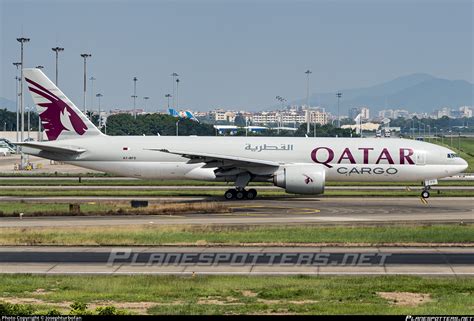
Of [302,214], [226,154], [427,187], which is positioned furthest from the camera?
[226,154]

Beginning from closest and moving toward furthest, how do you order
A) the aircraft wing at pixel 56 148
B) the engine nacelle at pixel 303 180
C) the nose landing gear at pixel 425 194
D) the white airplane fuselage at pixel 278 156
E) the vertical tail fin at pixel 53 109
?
the engine nacelle at pixel 303 180
the aircraft wing at pixel 56 148
the white airplane fuselage at pixel 278 156
the nose landing gear at pixel 425 194
the vertical tail fin at pixel 53 109

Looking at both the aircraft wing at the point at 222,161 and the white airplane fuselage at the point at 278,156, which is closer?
the aircraft wing at the point at 222,161

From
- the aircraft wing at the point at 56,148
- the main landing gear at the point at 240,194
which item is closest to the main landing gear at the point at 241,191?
the main landing gear at the point at 240,194

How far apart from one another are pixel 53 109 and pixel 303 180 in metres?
19.0

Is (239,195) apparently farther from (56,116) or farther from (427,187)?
(56,116)

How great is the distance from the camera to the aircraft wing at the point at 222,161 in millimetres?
55188

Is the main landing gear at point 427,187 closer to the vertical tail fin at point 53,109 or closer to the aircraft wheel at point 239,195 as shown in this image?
the aircraft wheel at point 239,195

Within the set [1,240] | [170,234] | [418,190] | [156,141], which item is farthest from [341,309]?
[418,190]

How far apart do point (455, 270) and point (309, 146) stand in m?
29.3

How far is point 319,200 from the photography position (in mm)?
56781

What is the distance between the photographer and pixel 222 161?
55.8 m

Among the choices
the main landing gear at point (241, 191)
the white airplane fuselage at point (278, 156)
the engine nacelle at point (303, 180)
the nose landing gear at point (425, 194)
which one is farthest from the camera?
the nose landing gear at point (425, 194)

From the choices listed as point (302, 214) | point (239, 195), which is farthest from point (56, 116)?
point (302, 214)

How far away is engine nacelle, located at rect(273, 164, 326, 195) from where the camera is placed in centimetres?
5444
